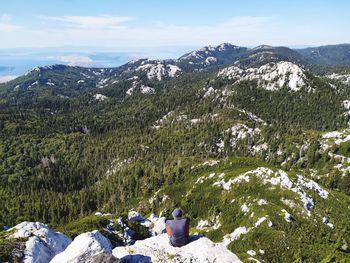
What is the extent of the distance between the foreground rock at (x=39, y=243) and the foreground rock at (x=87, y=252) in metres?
7.21

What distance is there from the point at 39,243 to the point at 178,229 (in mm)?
20144

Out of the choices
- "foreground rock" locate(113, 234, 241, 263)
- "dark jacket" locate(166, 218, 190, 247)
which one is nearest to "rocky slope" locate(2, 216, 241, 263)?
"foreground rock" locate(113, 234, 241, 263)

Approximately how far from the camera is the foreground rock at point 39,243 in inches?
1371

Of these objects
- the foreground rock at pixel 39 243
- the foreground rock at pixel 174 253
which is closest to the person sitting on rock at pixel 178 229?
the foreground rock at pixel 174 253

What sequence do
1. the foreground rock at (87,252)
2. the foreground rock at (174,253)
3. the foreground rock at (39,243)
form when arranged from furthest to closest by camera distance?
the foreground rock at (39,243), the foreground rock at (174,253), the foreground rock at (87,252)

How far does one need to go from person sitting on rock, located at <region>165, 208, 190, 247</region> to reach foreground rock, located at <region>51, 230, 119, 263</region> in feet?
21.7

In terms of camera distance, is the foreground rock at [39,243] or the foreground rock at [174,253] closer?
the foreground rock at [174,253]

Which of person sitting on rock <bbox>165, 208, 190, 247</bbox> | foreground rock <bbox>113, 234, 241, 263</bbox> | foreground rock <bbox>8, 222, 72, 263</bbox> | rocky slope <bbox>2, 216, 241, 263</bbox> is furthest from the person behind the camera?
foreground rock <bbox>8, 222, 72, 263</bbox>

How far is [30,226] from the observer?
44875 millimetres

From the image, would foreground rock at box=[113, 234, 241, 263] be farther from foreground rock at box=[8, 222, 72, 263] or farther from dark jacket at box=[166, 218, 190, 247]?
foreground rock at box=[8, 222, 72, 263]

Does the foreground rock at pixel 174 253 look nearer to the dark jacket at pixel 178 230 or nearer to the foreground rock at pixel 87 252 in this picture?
the dark jacket at pixel 178 230

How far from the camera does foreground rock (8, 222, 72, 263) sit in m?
34.8

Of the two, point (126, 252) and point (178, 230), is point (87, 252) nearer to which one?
point (126, 252)

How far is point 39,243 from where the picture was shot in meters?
37.6
